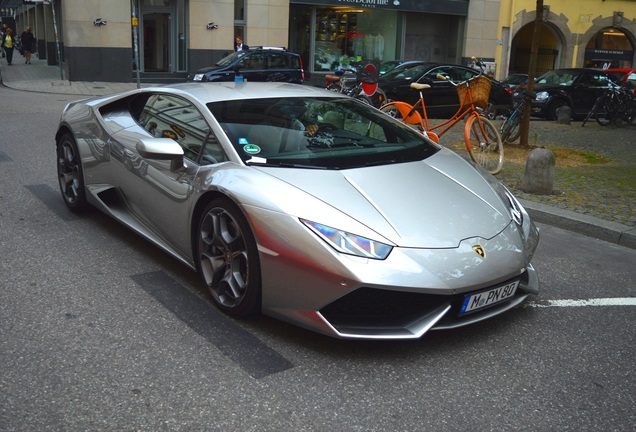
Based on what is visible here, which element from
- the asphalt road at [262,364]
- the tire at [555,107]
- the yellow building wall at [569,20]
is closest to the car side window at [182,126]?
the asphalt road at [262,364]

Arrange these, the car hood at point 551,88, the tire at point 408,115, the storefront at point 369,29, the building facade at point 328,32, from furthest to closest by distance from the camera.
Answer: the storefront at point 369,29
the building facade at point 328,32
the car hood at point 551,88
the tire at point 408,115

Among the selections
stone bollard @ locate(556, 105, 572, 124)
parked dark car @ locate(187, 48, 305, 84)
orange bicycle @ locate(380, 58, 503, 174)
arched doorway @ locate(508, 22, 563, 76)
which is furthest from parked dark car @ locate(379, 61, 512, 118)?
arched doorway @ locate(508, 22, 563, 76)

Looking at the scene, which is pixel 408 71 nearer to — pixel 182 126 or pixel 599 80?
pixel 599 80

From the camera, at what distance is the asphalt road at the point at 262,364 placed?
10.6 feet

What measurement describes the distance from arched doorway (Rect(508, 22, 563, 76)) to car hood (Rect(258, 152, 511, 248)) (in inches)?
1247

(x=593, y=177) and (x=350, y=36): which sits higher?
(x=350, y=36)

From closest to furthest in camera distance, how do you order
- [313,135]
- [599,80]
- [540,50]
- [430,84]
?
[313,135] < [430,84] < [599,80] < [540,50]

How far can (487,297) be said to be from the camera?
3953 mm

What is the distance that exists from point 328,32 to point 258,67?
28.6ft

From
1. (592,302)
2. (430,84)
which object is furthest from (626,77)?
(592,302)

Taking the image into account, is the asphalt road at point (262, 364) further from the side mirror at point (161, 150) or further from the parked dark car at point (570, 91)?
the parked dark car at point (570, 91)

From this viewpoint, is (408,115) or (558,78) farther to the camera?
(558,78)

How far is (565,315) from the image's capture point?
4613 mm

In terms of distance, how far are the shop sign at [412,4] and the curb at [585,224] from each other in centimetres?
2265
